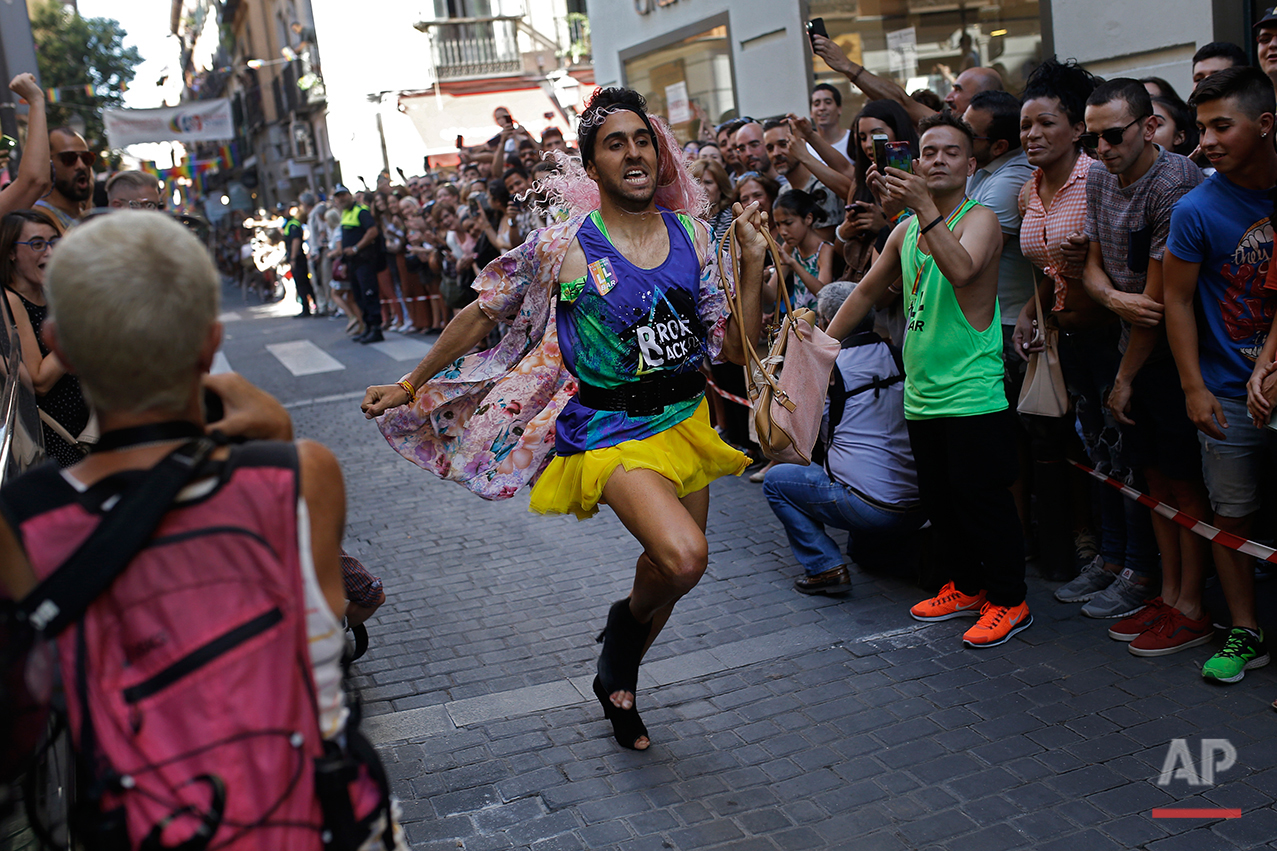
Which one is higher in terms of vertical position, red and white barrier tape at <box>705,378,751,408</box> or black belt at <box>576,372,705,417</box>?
black belt at <box>576,372,705,417</box>

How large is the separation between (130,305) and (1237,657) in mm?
3933

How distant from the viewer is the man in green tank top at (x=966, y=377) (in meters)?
4.68

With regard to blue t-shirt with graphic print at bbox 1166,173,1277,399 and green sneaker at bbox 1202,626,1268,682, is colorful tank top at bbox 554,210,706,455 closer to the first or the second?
blue t-shirt with graphic print at bbox 1166,173,1277,399

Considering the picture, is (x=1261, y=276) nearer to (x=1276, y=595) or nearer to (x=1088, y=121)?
(x=1088, y=121)

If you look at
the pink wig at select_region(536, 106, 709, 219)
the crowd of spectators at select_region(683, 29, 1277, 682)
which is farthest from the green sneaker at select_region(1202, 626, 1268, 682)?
the pink wig at select_region(536, 106, 709, 219)

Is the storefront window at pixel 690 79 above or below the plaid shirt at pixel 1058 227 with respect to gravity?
above

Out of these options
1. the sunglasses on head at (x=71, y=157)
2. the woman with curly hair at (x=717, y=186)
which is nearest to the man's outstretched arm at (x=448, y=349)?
the sunglasses on head at (x=71, y=157)

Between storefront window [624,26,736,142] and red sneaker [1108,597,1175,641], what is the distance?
9766 millimetres

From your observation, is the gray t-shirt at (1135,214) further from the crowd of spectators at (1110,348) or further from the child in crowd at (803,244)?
the child in crowd at (803,244)

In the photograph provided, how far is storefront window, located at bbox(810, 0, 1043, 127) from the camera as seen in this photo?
9.08 m

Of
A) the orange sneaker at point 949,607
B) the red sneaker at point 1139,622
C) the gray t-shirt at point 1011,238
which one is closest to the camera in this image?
the red sneaker at point 1139,622

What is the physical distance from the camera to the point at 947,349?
4762 millimetres

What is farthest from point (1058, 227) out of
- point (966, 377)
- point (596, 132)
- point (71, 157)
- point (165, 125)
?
point (165, 125)

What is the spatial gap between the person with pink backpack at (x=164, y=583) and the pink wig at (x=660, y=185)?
2614mm
